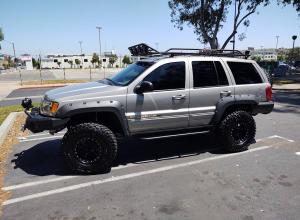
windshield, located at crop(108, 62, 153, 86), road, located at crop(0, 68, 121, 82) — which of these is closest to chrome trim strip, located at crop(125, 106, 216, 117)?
windshield, located at crop(108, 62, 153, 86)

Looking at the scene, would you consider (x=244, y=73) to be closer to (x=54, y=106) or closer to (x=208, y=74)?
(x=208, y=74)

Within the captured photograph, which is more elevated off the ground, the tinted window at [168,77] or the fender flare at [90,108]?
the tinted window at [168,77]

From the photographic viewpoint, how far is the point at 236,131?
19.8 ft

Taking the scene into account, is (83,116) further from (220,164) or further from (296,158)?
(296,158)

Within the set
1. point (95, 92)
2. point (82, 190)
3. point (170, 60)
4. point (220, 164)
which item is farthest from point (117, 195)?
point (170, 60)

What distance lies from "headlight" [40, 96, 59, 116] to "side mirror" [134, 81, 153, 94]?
1.29 metres

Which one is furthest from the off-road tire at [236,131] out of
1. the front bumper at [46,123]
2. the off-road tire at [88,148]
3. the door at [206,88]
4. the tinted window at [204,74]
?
the front bumper at [46,123]

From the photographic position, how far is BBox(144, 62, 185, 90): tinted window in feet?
17.3

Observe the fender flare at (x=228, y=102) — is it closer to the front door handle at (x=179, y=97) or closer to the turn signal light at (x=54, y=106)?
the front door handle at (x=179, y=97)

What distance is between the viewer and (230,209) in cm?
380

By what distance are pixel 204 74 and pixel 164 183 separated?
222cm

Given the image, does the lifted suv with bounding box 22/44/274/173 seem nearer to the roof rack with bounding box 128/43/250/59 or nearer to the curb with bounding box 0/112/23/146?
the roof rack with bounding box 128/43/250/59

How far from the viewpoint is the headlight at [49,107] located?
4.81 m

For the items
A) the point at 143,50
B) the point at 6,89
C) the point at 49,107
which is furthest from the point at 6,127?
the point at 6,89
